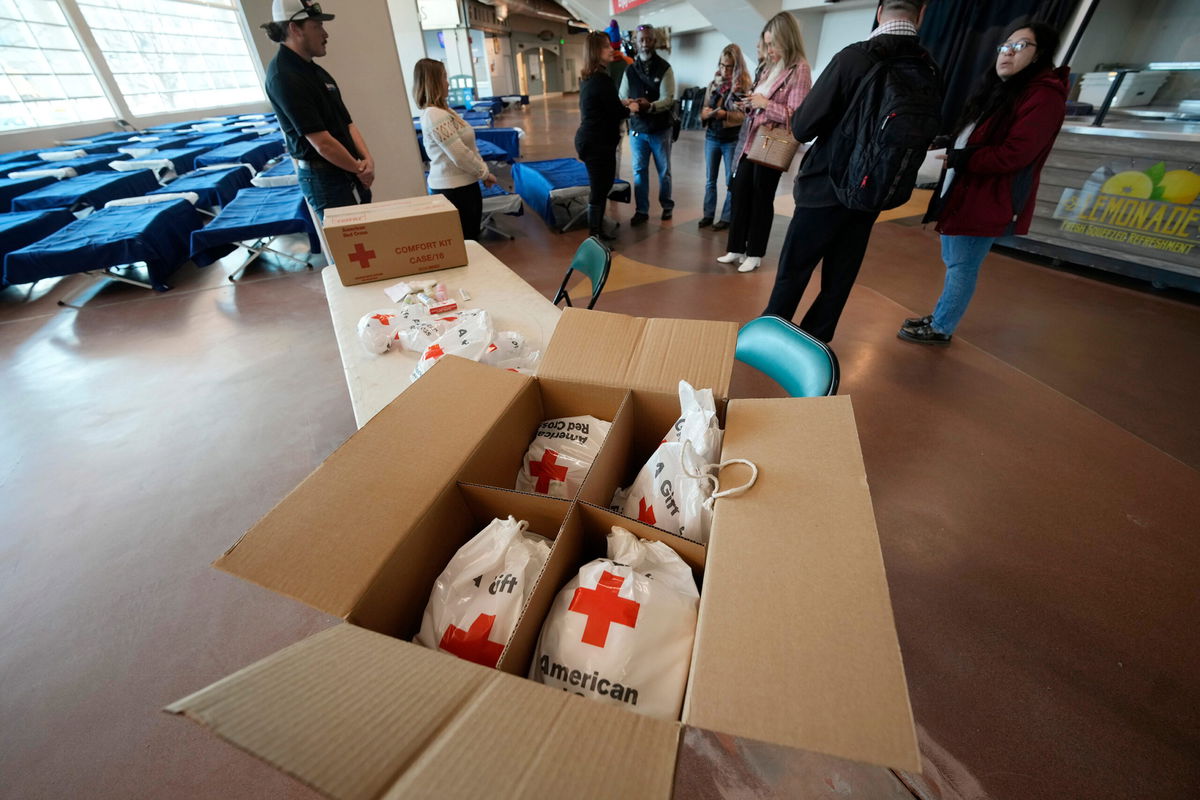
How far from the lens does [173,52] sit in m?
8.85

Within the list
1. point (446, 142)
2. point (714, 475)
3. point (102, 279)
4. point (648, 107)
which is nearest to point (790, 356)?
point (714, 475)

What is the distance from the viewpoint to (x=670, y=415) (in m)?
0.88

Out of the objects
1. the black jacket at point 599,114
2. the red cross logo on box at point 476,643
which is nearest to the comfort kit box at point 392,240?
the red cross logo on box at point 476,643

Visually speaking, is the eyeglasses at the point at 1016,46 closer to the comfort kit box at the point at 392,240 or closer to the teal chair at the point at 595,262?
the teal chair at the point at 595,262

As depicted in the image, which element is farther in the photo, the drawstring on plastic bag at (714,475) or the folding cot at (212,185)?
the folding cot at (212,185)

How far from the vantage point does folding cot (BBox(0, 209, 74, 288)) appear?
3.20 metres

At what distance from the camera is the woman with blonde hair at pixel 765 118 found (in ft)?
7.95

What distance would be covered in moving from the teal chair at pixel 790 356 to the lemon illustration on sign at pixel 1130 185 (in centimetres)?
355

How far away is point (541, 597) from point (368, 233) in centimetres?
156

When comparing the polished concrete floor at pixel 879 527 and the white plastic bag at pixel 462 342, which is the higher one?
the white plastic bag at pixel 462 342

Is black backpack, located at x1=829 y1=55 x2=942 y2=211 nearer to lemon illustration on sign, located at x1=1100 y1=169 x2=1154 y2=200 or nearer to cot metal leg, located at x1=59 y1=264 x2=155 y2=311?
lemon illustration on sign, located at x1=1100 y1=169 x2=1154 y2=200

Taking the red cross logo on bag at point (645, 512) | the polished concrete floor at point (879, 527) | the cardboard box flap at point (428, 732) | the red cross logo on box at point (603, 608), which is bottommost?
the polished concrete floor at point (879, 527)

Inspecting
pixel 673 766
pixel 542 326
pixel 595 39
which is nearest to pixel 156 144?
pixel 595 39

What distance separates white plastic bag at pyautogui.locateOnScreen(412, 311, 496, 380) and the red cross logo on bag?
54cm
